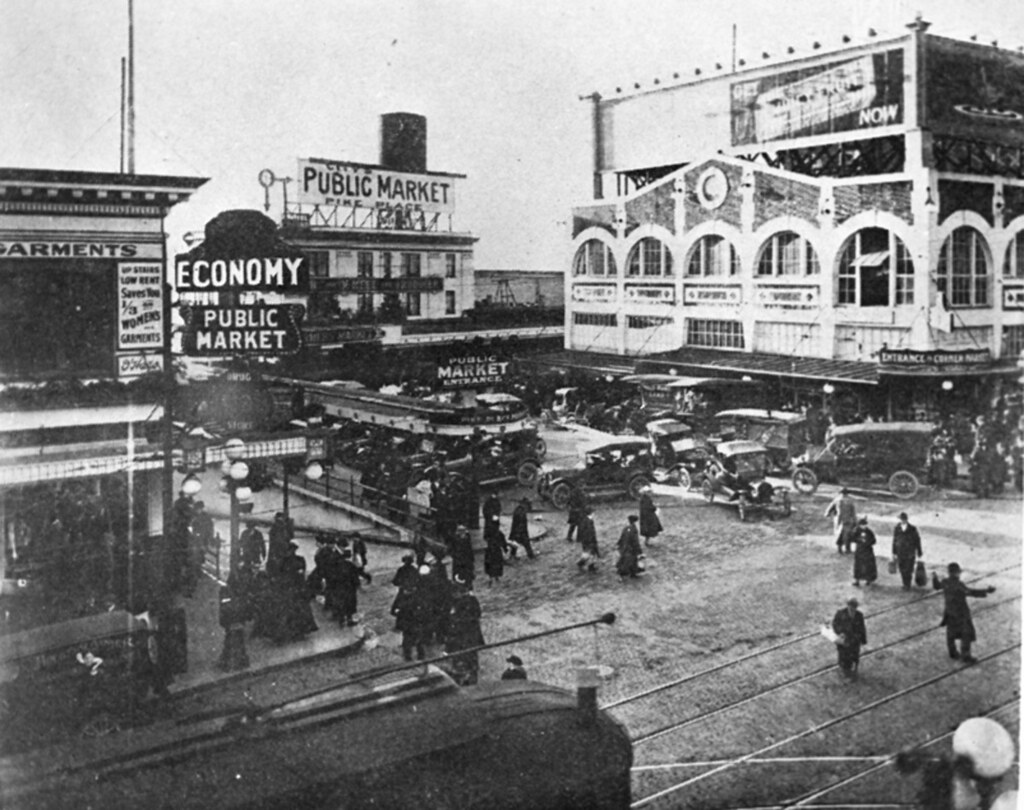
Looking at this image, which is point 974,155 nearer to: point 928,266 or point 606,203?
point 928,266

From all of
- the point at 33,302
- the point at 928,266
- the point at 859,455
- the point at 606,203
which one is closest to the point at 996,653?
the point at 859,455

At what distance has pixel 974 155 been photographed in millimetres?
23766

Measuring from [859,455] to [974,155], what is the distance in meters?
9.49

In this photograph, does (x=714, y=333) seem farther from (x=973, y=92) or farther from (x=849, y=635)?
(x=849, y=635)

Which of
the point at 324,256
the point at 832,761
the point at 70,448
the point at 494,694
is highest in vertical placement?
the point at 324,256

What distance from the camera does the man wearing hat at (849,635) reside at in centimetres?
1148

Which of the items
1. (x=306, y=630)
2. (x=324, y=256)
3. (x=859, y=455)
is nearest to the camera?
(x=306, y=630)

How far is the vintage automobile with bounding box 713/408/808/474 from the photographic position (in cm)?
2142

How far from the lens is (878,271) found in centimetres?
2117

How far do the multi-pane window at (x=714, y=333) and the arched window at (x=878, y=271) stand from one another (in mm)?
2696

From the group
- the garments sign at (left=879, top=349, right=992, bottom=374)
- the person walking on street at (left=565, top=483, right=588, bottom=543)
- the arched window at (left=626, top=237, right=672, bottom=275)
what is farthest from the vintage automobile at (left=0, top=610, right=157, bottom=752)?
the arched window at (left=626, top=237, right=672, bottom=275)

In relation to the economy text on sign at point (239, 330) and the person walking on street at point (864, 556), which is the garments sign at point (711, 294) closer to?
the person walking on street at point (864, 556)

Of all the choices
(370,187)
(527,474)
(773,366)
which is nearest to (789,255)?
(773,366)

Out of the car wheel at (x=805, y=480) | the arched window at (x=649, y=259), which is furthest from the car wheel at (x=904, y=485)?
the arched window at (x=649, y=259)
